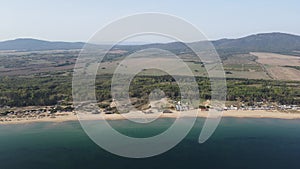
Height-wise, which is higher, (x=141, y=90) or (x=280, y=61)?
(x=280, y=61)

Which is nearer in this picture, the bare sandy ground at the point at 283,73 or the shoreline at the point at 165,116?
the shoreline at the point at 165,116

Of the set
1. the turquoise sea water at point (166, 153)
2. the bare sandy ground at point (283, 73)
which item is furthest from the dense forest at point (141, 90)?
the turquoise sea water at point (166, 153)

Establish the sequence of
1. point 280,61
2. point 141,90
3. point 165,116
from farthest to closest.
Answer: point 280,61
point 141,90
point 165,116

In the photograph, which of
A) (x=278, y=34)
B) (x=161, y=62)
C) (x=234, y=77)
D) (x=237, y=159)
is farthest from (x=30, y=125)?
(x=278, y=34)

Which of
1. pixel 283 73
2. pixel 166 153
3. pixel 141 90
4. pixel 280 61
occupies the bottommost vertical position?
pixel 166 153

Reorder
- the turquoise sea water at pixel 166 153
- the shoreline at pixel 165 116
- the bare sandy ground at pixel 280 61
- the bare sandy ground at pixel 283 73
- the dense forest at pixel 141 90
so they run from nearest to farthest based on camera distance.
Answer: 1. the turquoise sea water at pixel 166 153
2. the shoreline at pixel 165 116
3. the dense forest at pixel 141 90
4. the bare sandy ground at pixel 283 73
5. the bare sandy ground at pixel 280 61

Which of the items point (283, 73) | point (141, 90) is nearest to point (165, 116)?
point (141, 90)

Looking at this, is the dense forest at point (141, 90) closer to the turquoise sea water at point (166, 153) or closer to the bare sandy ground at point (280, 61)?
the turquoise sea water at point (166, 153)

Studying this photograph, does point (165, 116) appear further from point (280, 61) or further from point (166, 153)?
point (280, 61)

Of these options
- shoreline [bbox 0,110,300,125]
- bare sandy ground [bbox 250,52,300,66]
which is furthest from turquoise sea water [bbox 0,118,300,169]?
bare sandy ground [bbox 250,52,300,66]

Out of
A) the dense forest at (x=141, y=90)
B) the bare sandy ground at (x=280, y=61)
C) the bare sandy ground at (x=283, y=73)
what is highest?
the bare sandy ground at (x=280, y=61)
